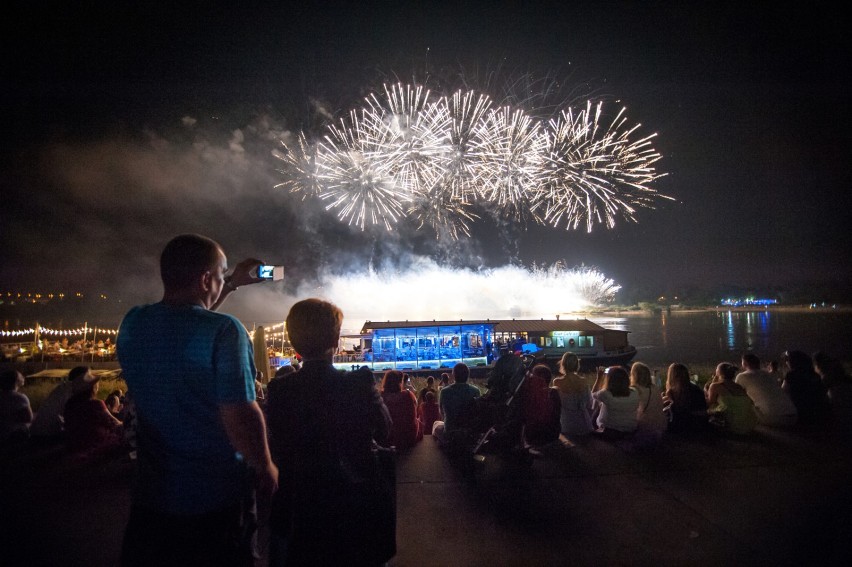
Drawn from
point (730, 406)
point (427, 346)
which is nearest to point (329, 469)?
point (730, 406)

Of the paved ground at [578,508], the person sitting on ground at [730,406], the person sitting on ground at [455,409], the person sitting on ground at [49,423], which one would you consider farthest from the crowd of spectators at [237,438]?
the person sitting on ground at [730,406]

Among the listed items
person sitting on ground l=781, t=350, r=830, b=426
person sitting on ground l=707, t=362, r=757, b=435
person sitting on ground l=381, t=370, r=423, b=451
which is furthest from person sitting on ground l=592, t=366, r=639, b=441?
person sitting on ground l=781, t=350, r=830, b=426

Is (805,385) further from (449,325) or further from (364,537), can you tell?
(449,325)

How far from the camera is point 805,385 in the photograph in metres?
6.17

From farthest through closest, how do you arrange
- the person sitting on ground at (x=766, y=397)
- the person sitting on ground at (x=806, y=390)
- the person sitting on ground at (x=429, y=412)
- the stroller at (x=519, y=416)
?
the person sitting on ground at (x=429, y=412)
the person sitting on ground at (x=806, y=390)
the person sitting on ground at (x=766, y=397)
the stroller at (x=519, y=416)

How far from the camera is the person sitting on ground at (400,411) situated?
5.19m

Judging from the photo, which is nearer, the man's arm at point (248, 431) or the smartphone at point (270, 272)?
the man's arm at point (248, 431)

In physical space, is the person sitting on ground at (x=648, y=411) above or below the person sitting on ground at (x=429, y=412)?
above

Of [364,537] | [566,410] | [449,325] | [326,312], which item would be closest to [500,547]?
[364,537]

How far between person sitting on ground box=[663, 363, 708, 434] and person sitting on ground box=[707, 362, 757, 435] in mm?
175

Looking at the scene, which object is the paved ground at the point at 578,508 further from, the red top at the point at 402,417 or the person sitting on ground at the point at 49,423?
the person sitting on ground at the point at 49,423

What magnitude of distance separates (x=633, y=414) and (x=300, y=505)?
16.3ft

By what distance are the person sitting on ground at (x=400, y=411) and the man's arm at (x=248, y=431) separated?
11.8ft

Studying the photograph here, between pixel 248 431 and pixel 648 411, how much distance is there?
5321 mm
